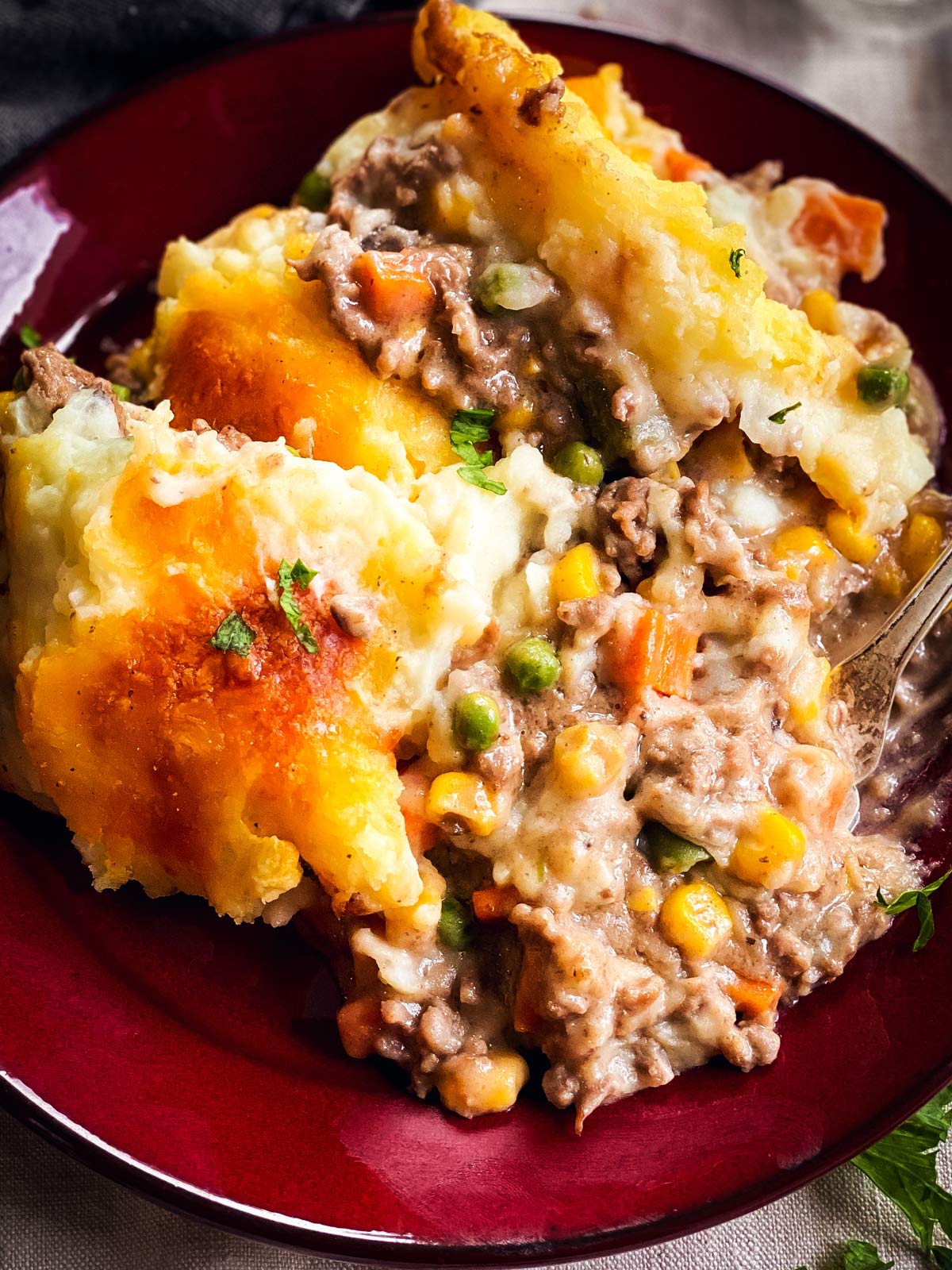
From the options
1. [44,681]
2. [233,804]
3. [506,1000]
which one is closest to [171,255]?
[44,681]

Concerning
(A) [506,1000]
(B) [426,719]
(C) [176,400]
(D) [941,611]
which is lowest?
(A) [506,1000]

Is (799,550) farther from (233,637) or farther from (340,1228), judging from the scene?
(340,1228)

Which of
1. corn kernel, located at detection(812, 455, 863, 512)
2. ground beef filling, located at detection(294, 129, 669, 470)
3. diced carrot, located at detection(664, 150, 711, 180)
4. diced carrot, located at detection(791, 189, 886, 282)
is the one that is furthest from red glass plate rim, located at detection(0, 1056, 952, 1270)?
diced carrot, located at detection(664, 150, 711, 180)

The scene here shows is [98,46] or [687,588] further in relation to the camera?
[98,46]

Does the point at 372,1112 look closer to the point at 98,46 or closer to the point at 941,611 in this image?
the point at 941,611

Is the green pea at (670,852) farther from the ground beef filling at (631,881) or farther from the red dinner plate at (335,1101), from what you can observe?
the red dinner plate at (335,1101)
